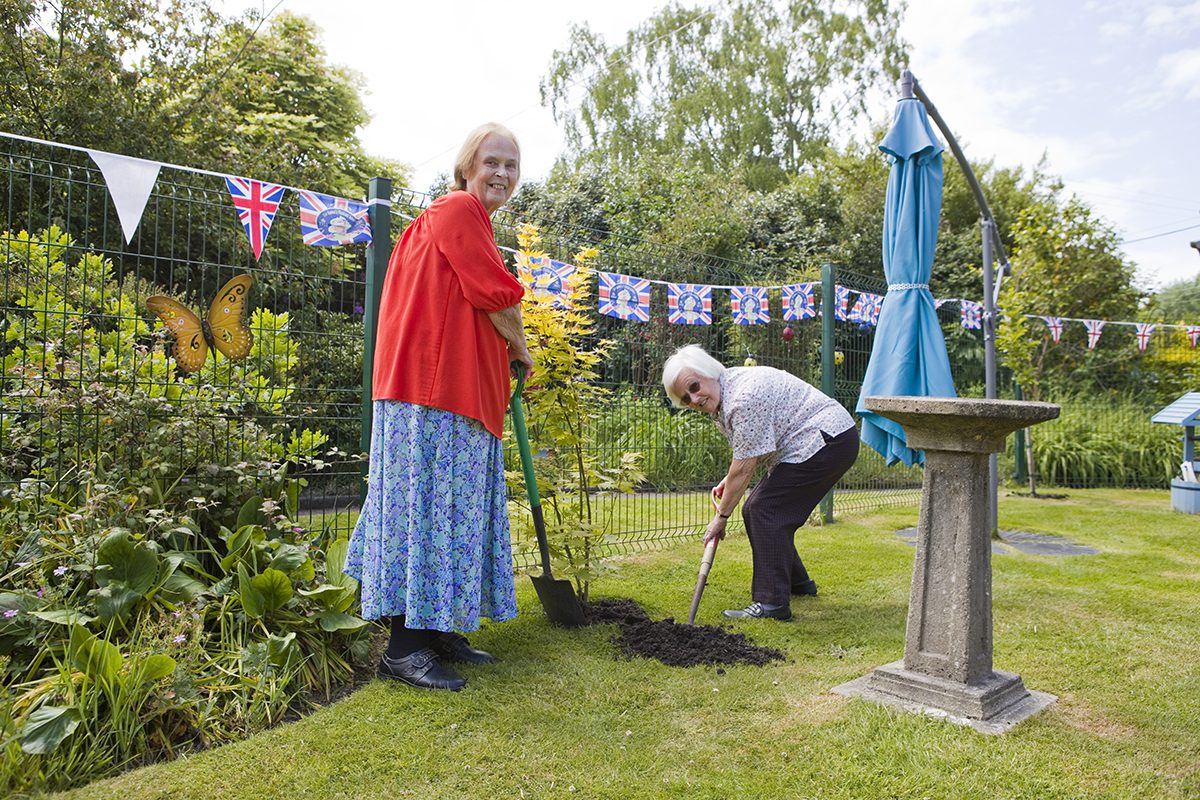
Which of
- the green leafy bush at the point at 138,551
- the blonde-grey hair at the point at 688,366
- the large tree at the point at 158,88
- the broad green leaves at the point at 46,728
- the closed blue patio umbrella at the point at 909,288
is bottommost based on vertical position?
the broad green leaves at the point at 46,728

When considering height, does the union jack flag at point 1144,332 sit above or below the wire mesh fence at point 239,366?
above

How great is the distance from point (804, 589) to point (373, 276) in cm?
278

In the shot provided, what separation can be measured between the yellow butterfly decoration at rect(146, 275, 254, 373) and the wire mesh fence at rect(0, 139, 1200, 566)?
7cm

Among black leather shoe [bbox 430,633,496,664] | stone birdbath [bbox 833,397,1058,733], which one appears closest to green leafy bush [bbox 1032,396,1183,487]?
stone birdbath [bbox 833,397,1058,733]

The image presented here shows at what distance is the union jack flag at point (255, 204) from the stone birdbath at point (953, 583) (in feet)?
8.72

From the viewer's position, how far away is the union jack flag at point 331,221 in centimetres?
349

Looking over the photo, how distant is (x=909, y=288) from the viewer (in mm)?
4195

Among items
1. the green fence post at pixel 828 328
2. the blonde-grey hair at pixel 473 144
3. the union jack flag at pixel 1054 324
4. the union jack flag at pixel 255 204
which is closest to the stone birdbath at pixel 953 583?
the blonde-grey hair at pixel 473 144

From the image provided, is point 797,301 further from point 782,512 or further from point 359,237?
point 359,237

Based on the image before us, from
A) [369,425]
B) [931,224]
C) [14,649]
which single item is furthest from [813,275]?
[14,649]

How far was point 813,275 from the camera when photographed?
9.35 metres

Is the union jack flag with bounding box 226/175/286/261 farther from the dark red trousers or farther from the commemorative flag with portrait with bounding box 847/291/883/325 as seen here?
the commemorative flag with portrait with bounding box 847/291/883/325

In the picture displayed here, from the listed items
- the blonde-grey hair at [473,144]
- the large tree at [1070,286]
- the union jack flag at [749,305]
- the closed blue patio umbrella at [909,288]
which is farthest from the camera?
the large tree at [1070,286]

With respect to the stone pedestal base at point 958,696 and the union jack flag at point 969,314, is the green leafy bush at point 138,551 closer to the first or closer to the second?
the stone pedestal base at point 958,696
